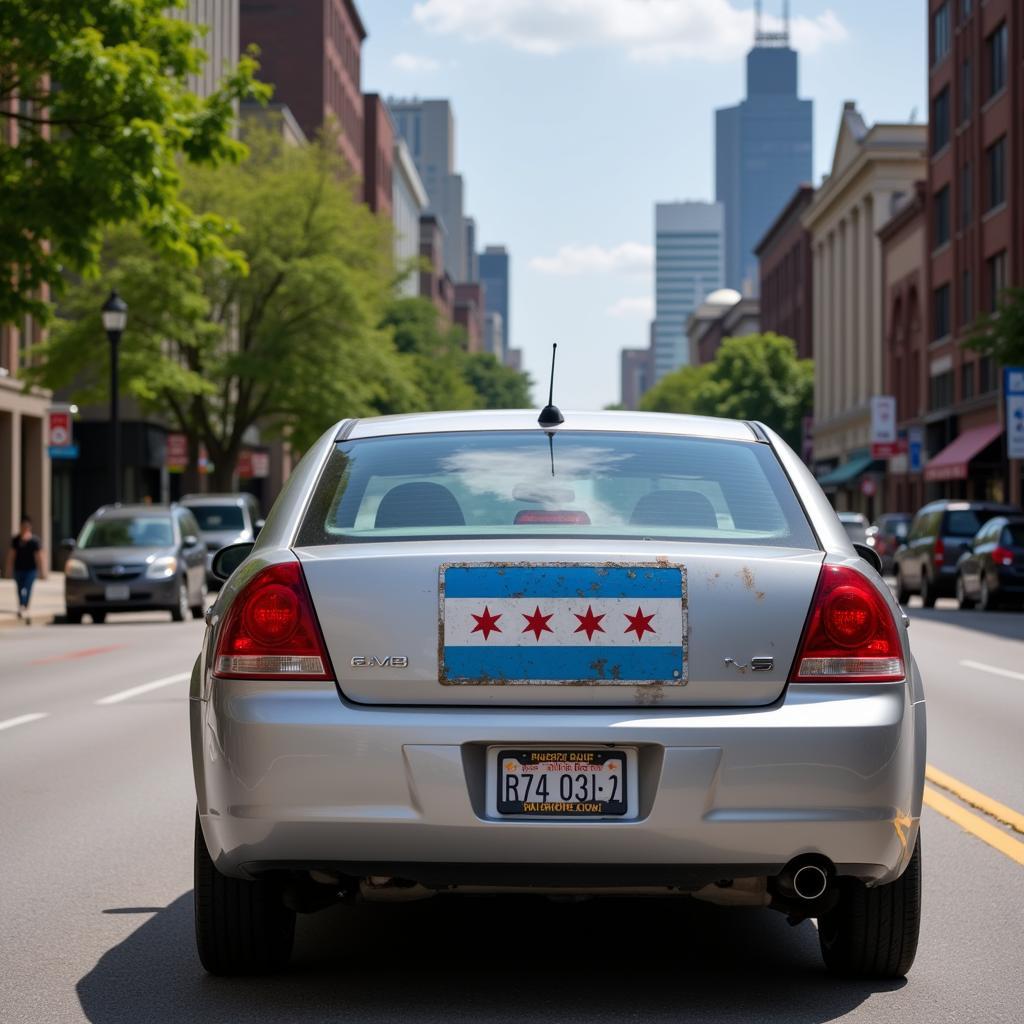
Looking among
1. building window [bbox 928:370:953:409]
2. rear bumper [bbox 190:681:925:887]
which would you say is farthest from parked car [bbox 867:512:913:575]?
rear bumper [bbox 190:681:925:887]

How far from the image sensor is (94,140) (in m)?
22.6

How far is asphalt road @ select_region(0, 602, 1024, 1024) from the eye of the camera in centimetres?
505

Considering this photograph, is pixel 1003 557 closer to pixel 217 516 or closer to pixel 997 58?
pixel 217 516

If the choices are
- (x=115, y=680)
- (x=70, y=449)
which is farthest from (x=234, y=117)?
(x=70, y=449)

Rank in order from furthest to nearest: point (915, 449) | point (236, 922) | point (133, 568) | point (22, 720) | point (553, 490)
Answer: point (915, 449)
point (133, 568)
point (22, 720)
point (553, 490)
point (236, 922)

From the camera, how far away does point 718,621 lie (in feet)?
16.0

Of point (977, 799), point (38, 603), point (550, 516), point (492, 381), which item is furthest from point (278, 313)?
point (492, 381)

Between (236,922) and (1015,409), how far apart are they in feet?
115

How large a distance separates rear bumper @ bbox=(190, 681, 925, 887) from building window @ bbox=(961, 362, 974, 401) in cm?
5888

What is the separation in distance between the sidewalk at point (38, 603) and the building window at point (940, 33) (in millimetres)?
38789

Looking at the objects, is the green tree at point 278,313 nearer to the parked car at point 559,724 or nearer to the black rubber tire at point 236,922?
the black rubber tire at point 236,922

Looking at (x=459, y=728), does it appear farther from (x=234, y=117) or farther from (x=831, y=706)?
(x=234, y=117)

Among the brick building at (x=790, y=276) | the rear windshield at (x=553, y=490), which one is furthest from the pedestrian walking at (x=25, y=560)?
the brick building at (x=790, y=276)

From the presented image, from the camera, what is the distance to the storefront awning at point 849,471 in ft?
276
